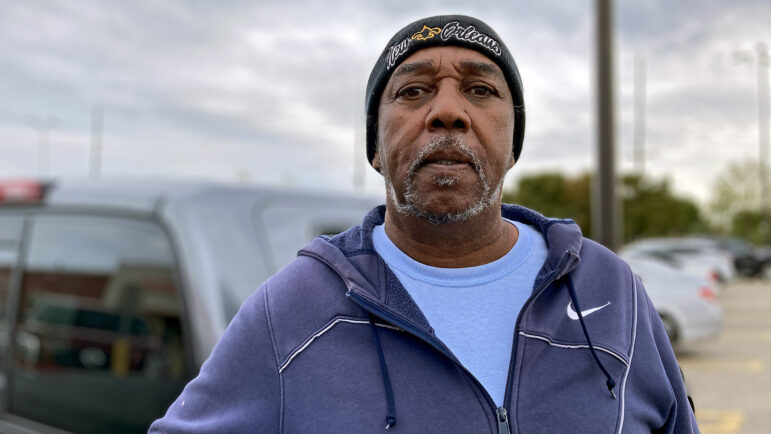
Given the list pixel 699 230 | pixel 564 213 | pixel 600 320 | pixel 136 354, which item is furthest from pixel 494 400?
pixel 699 230

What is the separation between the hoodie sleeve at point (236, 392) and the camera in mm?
1400

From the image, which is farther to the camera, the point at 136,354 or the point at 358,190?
A: the point at 358,190

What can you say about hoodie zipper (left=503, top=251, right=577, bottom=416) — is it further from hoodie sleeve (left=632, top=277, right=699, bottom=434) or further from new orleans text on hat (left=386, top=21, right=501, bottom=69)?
new orleans text on hat (left=386, top=21, right=501, bottom=69)

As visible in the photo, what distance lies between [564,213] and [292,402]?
5257cm

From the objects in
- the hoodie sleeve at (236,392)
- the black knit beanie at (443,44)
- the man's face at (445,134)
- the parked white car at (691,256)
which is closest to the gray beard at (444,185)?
the man's face at (445,134)

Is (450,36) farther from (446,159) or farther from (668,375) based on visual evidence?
(668,375)

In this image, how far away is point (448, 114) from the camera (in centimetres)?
152

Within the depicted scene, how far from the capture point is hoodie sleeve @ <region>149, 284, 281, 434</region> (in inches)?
55.1

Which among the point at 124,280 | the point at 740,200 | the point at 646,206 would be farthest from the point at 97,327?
the point at 740,200

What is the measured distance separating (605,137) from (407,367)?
597 centimetres

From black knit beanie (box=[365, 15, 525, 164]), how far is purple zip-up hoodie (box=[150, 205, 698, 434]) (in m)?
0.39

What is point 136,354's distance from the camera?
2.49 meters

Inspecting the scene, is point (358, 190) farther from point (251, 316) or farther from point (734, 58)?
point (734, 58)

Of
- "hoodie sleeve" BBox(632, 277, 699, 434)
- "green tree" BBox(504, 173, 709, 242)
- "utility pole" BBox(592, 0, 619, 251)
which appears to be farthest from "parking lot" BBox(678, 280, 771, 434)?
"green tree" BBox(504, 173, 709, 242)
